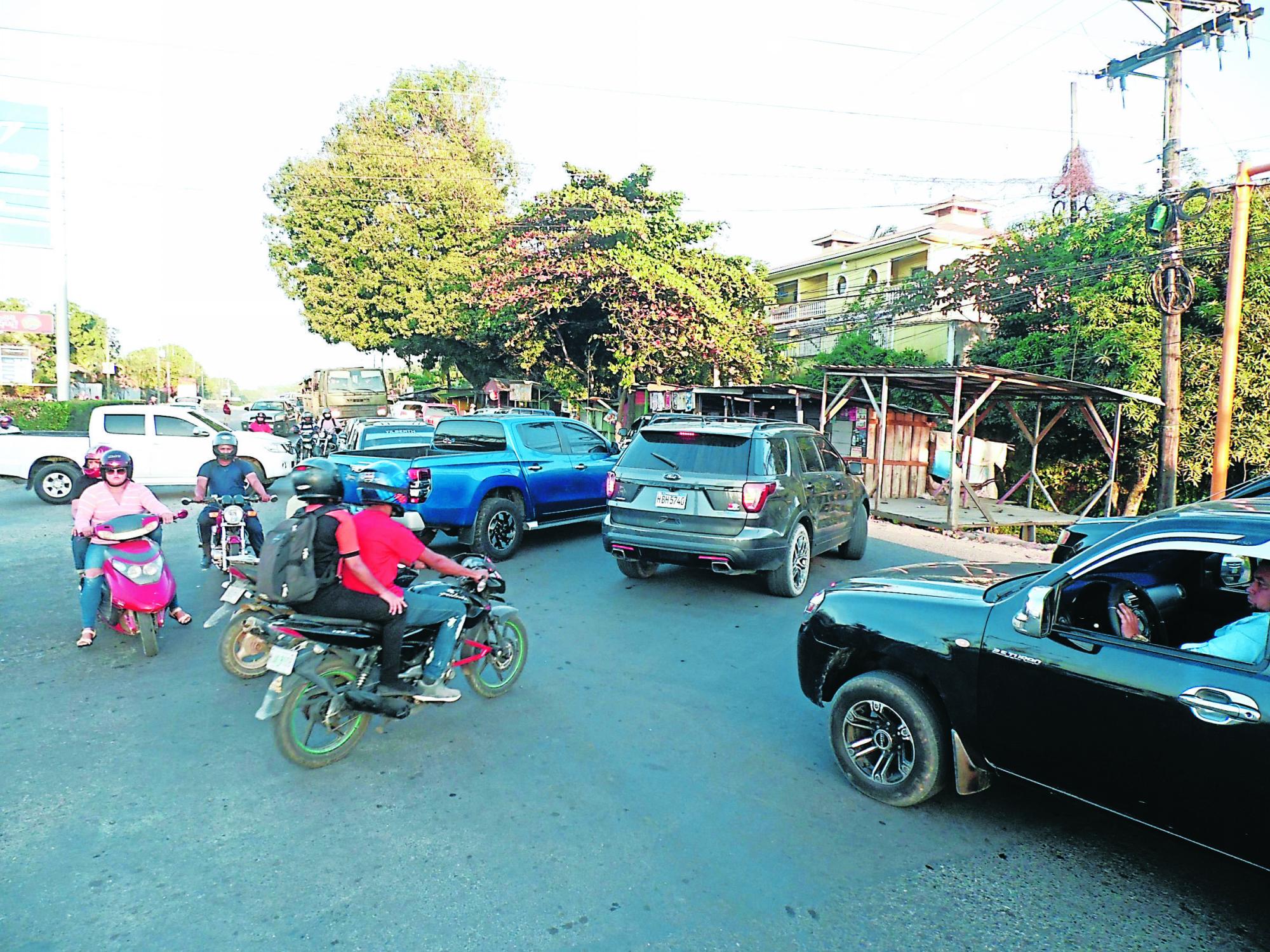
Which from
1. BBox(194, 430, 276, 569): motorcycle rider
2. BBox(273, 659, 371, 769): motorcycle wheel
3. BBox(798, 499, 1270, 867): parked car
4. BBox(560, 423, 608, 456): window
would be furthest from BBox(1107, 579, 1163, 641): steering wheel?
BBox(560, 423, 608, 456): window

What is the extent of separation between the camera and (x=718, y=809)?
3936mm

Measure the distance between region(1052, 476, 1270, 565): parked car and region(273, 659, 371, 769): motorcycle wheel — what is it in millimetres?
5623

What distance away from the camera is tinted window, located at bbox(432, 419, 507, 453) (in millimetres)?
10562

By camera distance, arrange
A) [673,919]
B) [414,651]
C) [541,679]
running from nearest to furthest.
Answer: [673,919], [414,651], [541,679]

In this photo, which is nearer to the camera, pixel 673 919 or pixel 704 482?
pixel 673 919

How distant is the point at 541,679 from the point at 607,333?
805 inches

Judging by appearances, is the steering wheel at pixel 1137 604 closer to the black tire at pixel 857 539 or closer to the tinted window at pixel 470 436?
the black tire at pixel 857 539

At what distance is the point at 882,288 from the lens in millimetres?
29125

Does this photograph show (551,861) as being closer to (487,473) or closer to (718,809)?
(718,809)

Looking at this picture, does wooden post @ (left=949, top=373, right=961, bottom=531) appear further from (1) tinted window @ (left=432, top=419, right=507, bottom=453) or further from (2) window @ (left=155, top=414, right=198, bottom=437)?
(2) window @ (left=155, top=414, right=198, bottom=437)

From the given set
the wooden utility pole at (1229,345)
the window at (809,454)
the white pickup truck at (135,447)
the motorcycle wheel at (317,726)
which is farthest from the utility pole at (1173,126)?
the white pickup truck at (135,447)

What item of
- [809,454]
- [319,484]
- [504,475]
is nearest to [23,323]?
[504,475]

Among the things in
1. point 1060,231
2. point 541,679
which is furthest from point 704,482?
point 1060,231

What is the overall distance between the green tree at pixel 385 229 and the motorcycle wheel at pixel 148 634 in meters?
27.9
